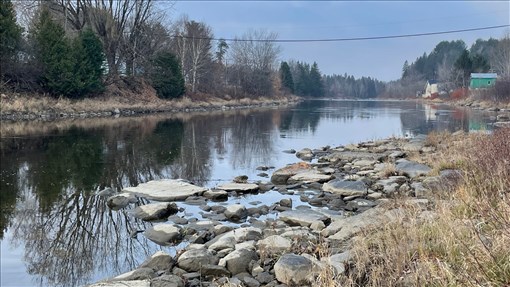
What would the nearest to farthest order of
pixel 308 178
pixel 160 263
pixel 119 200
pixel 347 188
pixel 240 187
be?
pixel 160 263
pixel 119 200
pixel 347 188
pixel 240 187
pixel 308 178

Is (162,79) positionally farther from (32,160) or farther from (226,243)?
(226,243)

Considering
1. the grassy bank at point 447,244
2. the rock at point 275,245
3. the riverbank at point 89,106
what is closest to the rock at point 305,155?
the grassy bank at point 447,244

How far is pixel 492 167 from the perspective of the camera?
5918 mm

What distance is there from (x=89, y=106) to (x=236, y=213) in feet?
83.7

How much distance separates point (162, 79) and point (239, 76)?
22.6 m

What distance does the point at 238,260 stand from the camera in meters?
4.95

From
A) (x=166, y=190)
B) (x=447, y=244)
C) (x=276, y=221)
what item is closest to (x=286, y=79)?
(x=166, y=190)

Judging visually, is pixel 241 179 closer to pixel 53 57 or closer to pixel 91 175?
pixel 91 175

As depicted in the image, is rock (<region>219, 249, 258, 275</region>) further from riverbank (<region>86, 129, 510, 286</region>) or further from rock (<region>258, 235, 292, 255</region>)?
rock (<region>258, 235, 292, 255</region>)

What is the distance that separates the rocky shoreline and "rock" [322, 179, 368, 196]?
2cm

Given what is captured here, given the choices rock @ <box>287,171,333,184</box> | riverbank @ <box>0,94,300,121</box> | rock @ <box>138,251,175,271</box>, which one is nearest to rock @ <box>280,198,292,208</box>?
rock @ <box>287,171,333,184</box>

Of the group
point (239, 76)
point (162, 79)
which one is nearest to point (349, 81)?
point (239, 76)

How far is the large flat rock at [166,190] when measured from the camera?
8984mm

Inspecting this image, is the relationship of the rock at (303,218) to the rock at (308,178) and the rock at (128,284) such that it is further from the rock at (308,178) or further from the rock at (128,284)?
the rock at (308,178)
